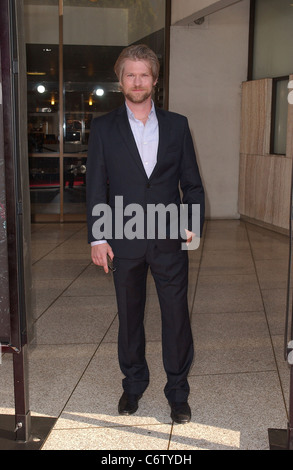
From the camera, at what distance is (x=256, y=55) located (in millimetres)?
9648

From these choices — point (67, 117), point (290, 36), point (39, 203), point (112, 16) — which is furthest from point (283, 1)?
point (39, 203)

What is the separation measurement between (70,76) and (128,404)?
7.55 m

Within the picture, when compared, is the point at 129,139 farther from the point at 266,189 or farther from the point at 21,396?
the point at 266,189

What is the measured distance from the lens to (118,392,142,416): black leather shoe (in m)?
3.03

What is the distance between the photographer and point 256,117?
9242 millimetres

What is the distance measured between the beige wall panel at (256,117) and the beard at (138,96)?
21.2ft

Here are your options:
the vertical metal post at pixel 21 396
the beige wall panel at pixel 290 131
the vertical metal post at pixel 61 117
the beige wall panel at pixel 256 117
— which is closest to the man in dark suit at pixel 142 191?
the vertical metal post at pixel 21 396

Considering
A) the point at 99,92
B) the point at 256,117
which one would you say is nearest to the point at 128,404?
the point at 256,117

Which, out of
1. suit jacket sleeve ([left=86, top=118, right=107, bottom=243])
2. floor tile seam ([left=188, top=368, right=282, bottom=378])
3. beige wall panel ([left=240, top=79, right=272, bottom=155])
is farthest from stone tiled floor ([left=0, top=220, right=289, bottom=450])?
beige wall panel ([left=240, top=79, right=272, bottom=155])

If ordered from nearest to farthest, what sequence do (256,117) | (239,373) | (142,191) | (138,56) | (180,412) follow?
(138,56), (142,191), (180,412), (239,373), (256,117)

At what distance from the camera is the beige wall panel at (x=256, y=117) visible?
892 centimetres
